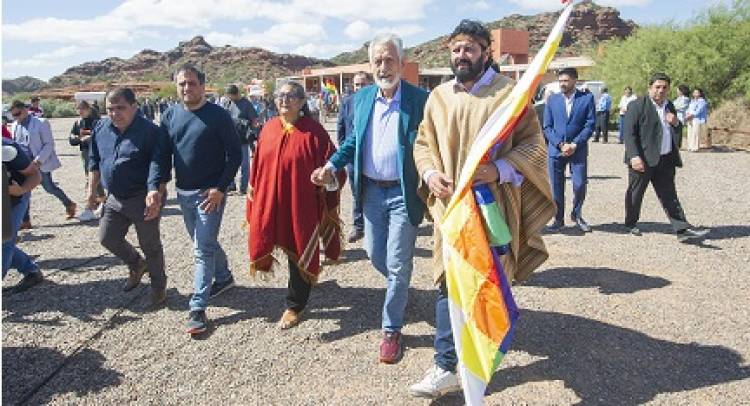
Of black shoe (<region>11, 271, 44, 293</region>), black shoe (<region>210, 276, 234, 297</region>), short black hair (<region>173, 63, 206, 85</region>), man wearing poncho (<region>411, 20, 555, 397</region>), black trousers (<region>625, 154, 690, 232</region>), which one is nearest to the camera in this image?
man wearing poncho (<region>411, 20, 555, 397</region>)

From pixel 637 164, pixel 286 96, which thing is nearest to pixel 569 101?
pixel 637 164

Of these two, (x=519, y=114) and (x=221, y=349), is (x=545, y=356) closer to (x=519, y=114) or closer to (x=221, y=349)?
(x=519, y=114)

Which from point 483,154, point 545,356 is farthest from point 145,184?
point 545,356

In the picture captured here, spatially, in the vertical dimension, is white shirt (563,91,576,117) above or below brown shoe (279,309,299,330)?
above

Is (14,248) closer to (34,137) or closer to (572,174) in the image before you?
(34,137)

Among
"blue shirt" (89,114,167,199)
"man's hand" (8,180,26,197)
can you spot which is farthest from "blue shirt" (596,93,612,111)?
"man's hand" (8,180,26,197)

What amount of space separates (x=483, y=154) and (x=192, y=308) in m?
2.69

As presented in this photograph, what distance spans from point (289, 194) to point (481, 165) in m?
1.80

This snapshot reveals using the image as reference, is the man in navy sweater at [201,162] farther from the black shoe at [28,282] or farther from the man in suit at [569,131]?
the man in suit at [569,131]

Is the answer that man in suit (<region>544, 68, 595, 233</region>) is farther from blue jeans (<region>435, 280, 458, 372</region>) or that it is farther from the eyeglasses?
blue jeans (<region>435, 280, 458, 372</region>)

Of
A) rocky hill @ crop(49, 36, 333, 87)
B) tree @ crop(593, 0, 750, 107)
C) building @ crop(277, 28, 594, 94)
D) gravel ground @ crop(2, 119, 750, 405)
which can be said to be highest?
rocky hill @ crop(49, 36, 333, 87)

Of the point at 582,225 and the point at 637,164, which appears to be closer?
the point at 637,164

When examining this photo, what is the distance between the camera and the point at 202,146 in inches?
163

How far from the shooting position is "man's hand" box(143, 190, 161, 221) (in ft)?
13.8
